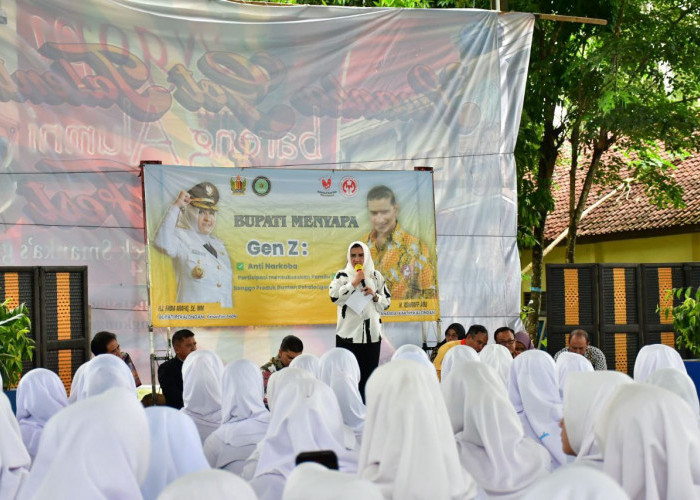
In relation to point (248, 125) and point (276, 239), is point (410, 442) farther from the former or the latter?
point (248, 125)

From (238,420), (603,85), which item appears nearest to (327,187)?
(238,420)

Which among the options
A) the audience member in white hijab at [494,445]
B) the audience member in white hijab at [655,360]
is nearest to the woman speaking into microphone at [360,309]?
the audience member in white hijab at [655,360]

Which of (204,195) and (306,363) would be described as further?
(204,195)

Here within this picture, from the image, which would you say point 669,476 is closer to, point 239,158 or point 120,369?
point 120,369

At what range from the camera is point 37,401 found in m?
5.92

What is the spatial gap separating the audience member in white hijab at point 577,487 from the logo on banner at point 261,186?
300 inches

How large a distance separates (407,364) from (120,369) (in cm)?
279

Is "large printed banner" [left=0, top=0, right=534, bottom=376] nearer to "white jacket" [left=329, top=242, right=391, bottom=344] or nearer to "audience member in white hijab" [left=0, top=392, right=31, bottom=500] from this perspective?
"white jacket" [left=329, top=242, right=391, bottom=344]

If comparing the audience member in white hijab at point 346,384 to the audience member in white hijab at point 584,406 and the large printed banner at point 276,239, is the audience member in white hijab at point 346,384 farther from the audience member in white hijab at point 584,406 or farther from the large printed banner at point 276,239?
the large printed banner at point 276,239

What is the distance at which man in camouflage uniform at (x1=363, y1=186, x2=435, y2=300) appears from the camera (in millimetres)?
10227

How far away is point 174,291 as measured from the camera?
9578 mm

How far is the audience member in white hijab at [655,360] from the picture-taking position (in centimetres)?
711

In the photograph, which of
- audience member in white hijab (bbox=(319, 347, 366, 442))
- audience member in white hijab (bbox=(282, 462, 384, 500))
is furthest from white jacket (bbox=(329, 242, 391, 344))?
audience member in white hijab (bbox=(282, 462, 384, 500))

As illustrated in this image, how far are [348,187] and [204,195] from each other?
1403mm
